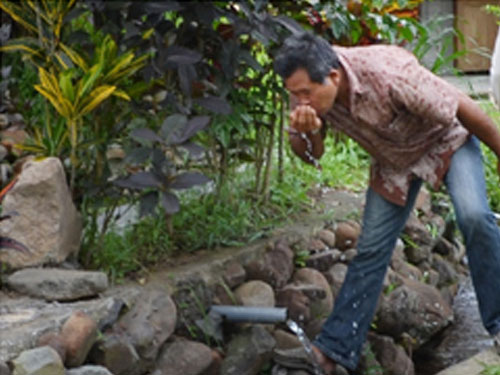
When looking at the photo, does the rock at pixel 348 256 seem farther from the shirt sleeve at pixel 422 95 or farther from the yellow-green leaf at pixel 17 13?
the yellow-green leaf at pixel 17 13

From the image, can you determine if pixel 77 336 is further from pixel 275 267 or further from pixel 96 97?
pixel 275 267

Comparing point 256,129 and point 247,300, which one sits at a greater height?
point 256,129

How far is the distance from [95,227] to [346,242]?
1.43m

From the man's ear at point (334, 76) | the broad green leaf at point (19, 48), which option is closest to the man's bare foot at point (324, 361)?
the man's ear at point (334, 76)

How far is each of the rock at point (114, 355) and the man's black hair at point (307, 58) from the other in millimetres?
1174

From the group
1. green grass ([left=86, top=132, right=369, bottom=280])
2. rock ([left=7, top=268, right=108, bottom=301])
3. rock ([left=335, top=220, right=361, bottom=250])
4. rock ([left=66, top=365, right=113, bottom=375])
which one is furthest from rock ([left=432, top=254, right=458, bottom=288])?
rock ([left=66, top=365, right=113, bottom=375])

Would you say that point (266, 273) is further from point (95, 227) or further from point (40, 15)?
point (40, 15)

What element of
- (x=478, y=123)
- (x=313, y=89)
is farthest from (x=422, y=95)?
(x=313, y=89)

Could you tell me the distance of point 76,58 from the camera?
3.85m

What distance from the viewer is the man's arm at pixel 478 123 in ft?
11.3

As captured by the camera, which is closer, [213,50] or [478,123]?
[478,123]

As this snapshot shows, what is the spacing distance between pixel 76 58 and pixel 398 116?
132 cm

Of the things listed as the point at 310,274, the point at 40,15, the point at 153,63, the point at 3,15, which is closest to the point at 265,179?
the point at 310,274

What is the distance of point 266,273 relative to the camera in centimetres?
435
